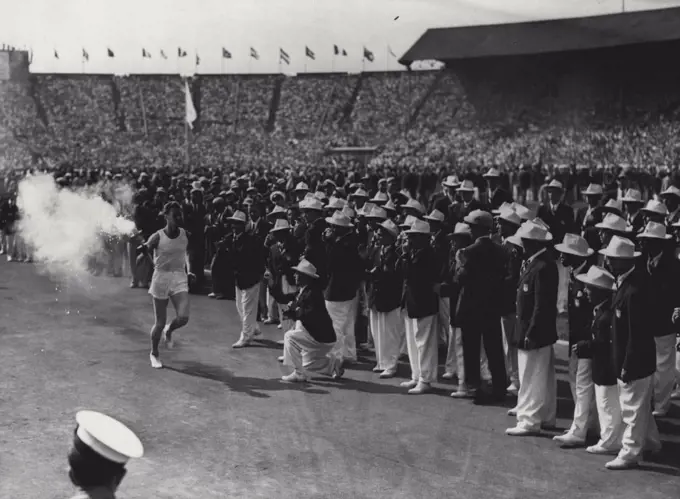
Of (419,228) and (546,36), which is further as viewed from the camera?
(546,36)

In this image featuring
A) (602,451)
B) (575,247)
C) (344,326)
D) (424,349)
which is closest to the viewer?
(602,451)

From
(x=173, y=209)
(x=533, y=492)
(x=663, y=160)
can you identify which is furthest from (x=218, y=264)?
(x=663, y=160)

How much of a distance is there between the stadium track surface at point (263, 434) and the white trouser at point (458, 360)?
0.41m

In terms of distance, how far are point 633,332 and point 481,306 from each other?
2344 mm

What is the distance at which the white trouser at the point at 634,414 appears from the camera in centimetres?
741

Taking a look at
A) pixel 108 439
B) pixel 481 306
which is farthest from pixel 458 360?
pixel 108 439

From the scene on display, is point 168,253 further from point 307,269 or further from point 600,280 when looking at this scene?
point 600,280

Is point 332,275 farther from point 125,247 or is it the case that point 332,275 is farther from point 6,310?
point 125,247

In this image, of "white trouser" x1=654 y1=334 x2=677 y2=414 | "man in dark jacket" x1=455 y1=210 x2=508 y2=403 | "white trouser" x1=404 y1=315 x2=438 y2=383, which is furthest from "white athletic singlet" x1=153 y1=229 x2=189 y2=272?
"white trouser" x1=654 y1=334 x2=677 y2=414

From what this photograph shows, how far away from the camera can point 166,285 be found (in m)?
11.2

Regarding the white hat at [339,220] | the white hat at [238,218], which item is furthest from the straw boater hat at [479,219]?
the white hat at [238,218]

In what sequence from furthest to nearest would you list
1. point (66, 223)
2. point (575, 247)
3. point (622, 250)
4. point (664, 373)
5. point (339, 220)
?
point (66, 223) → point (339, 220) → point (664, 373) → point (575, 247) → point (622, 250)

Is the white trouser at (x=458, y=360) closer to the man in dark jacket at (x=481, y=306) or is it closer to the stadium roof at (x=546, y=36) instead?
the man in dark jacket at (x=481, y=306)

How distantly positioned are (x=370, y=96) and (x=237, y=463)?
52.5 meters
